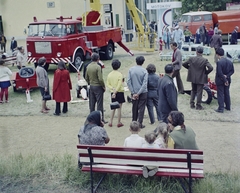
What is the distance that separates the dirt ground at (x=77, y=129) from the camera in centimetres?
718

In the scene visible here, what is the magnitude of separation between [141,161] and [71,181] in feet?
3.94

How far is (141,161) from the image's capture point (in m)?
5.04

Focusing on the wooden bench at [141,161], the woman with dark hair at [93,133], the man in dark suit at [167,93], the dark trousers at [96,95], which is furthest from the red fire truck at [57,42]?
the wooden bench at [141,161]

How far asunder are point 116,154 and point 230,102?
223 inches

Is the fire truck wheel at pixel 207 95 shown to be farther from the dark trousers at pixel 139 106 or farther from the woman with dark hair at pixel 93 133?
the woman with dark hair at pixel 93 133

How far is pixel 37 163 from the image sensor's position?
6.17m

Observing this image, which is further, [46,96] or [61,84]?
[46,96]

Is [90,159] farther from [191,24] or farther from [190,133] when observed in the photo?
[191,24]

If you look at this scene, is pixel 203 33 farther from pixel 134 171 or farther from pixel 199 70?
pixel 134 171

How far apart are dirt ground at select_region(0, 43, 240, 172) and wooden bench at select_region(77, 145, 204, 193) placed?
57.6 inches

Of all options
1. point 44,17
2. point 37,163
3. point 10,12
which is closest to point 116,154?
point 37,163

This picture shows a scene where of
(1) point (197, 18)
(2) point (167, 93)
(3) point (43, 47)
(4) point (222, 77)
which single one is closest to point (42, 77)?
(2) point (167, 93)

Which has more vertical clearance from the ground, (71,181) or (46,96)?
(46,96)

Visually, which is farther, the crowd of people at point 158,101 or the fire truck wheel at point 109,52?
the fire truck wheel at point 109,52
